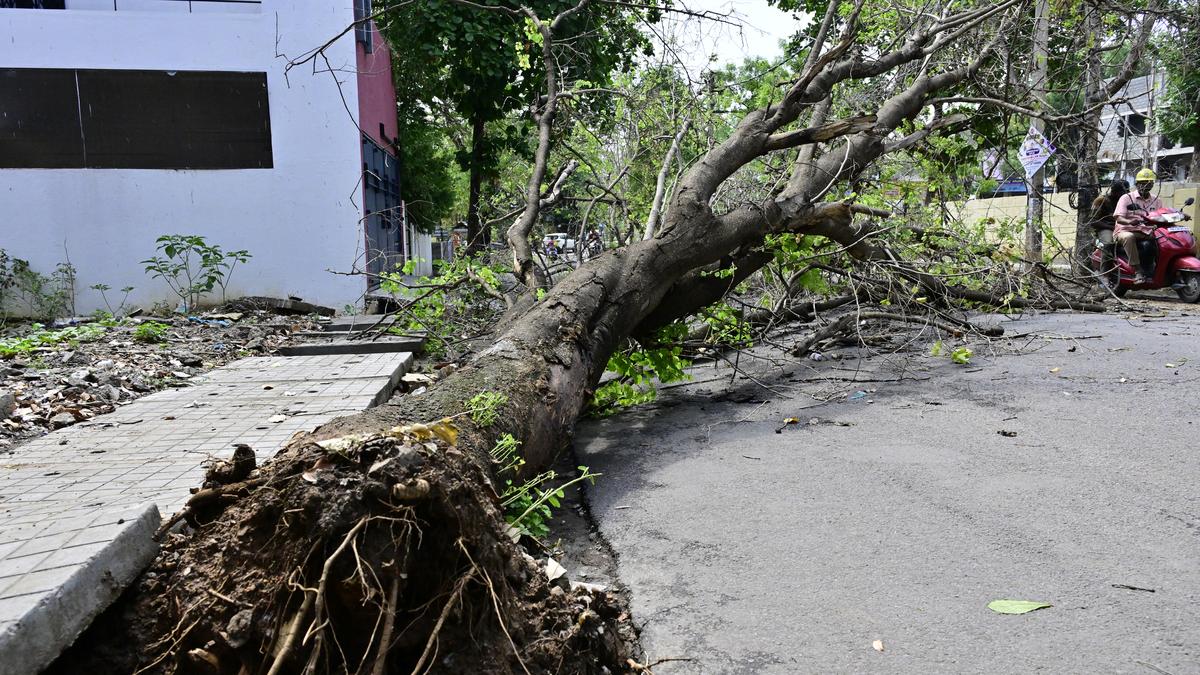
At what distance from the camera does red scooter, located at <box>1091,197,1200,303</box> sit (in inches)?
406

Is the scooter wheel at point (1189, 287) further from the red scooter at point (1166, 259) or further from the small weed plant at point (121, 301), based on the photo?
the small weed plant at point (121, 301)

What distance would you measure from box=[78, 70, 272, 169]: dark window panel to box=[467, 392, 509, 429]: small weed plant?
9.72 meters

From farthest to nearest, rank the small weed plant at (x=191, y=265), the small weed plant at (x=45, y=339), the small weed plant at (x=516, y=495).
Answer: the small weed plant at (x=191, y=265) → the small weed plant at (x=45, y=339) → the small weed plant at (x=516, y=495)

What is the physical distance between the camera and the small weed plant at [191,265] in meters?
10.9

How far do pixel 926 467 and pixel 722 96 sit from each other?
471 cm

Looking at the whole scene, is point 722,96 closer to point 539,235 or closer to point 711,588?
point 539,235

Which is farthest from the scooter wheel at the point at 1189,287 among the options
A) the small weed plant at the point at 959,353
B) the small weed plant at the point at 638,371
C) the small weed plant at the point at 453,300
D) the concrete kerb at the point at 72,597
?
the concrete kerb at the point at 72,597

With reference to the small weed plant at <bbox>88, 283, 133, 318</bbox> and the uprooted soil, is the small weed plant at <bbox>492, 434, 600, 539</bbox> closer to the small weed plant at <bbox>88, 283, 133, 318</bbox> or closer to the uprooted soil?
the uprooted soil

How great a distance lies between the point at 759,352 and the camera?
7.29m

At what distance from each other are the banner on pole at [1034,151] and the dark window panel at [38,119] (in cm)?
1201

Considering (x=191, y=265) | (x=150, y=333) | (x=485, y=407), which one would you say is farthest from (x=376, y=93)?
(x=485, y=407)

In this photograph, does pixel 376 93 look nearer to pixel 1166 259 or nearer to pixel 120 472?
pixel 120 472

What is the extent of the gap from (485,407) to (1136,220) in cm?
1049

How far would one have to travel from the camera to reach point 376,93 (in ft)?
48.0
